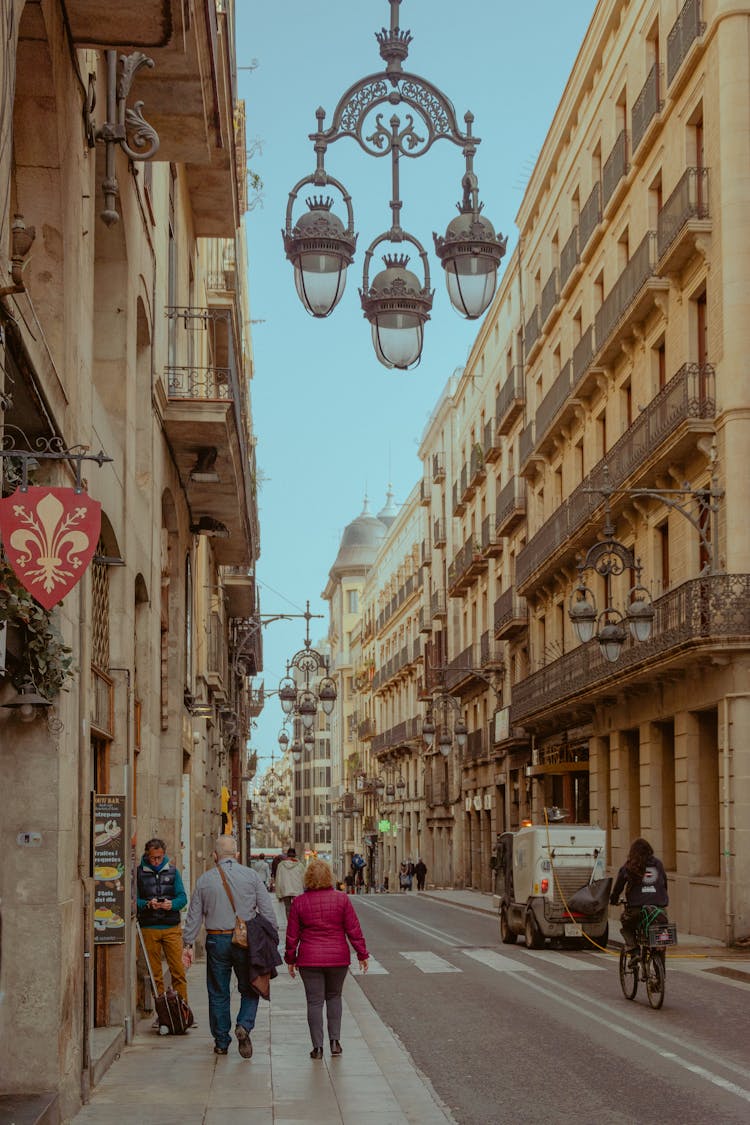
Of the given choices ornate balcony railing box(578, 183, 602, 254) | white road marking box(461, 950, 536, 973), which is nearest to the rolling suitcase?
white road marking box(461, 950, 536, 973)

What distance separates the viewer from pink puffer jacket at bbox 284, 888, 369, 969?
12.6m

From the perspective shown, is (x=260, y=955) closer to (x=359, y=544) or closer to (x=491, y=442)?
(x=491, y=442)

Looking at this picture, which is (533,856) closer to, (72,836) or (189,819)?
(189,819)

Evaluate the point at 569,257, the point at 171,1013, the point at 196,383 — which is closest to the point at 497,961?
the point at 196,383

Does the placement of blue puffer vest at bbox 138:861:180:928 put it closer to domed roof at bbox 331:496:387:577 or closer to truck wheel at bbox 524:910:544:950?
truck wheel at bbox 524:910:544:950

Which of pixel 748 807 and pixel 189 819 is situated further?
pixel 748 807

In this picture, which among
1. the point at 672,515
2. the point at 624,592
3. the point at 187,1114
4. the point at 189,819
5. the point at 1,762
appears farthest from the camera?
the point at 624,592

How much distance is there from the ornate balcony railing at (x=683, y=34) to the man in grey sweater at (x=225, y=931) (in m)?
20.7

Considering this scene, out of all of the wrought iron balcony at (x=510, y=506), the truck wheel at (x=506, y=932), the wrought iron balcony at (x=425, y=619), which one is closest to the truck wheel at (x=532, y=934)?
the truck wheel at (x=506, y=932)

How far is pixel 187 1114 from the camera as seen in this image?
9883 mm

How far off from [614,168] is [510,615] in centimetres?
1641

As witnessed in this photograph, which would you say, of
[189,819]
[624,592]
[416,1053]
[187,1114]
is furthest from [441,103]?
[624,592]

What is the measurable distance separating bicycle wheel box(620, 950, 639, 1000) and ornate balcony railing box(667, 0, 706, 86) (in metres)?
17.9

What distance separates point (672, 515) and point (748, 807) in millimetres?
6458
